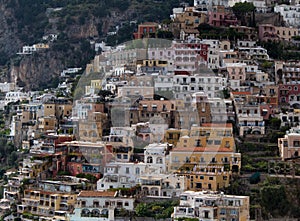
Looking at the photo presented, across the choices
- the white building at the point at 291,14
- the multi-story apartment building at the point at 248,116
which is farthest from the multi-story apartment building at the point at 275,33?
the multi-story apartment building at the point at 248,116

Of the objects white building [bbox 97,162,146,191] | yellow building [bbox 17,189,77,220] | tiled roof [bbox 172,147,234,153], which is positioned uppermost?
tiled roof [bbox 172,147,234,153]

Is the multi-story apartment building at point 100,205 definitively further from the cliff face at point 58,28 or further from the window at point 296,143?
the cliff face at point 58,28

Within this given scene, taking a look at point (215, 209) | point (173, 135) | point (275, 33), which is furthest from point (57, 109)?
point (215, 209)

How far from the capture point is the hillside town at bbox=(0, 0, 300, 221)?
40438 millimetres

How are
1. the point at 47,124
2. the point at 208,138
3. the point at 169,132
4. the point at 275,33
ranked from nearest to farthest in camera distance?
the point at 208,138 < the point at 169,132 < the point at 47,124 < the point at 275,33

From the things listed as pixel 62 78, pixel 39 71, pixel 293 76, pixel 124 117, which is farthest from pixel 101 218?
pixel 39 71

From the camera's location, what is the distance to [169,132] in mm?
44844

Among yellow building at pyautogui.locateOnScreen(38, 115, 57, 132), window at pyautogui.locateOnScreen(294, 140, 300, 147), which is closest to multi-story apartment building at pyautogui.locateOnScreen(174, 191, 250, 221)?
window at pyautogui.locateOnScreen(294, 140, 300, 147)

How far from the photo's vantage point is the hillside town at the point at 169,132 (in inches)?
1592

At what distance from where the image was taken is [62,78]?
66875mm

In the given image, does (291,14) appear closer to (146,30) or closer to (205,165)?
(146,30)

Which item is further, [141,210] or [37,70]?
[37,70]

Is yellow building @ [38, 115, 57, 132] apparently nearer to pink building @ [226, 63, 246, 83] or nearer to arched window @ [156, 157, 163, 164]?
arched window @ [156, 157, 163, 164]

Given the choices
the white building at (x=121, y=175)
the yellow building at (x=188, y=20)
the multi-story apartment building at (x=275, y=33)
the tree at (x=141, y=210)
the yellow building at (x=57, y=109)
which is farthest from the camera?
the multi-story apartment building at (x=275, y=33)
